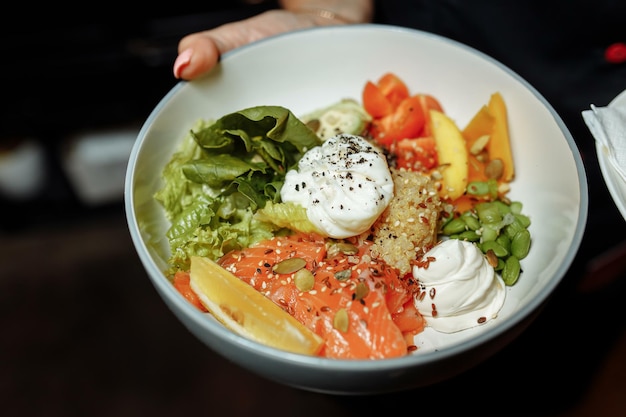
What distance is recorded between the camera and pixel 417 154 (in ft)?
6.48

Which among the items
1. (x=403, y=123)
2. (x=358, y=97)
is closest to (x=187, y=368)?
(x=358, y=97)

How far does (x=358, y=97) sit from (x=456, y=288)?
3.06 feet

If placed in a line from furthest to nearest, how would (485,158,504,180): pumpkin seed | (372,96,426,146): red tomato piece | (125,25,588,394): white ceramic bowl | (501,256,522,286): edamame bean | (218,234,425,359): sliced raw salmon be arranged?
(372,96,426,146): red tomato piece < (485,158,504,180): pumpkin seed < (501,256,522,286): edamame bean < (218,234,425,359): sliced raw salmon < (125,25,588,394): white ceramic bowl

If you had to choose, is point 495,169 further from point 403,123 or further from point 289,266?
point 289,266

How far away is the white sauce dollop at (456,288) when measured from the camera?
1613 mm

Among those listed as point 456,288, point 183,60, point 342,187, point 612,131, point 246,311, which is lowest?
point 246,311

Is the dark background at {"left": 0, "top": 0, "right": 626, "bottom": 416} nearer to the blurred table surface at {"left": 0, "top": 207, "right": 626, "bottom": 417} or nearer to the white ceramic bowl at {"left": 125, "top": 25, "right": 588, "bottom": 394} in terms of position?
the blurred table surface at {"left": 0, "top": 207, "right": 626, "bottom": 417}

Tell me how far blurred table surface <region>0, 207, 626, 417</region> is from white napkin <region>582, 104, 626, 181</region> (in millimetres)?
1222

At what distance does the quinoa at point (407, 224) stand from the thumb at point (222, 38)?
2.57 feet

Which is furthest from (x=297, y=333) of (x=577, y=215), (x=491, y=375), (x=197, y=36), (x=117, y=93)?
(x=117, y=93)

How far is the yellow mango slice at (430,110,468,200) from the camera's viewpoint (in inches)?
74.4

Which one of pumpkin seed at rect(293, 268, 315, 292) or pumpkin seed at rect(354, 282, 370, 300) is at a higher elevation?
pumpkin seed at rect(354, 282, 370, 300)

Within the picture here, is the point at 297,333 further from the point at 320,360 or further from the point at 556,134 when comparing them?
the point at 556,134

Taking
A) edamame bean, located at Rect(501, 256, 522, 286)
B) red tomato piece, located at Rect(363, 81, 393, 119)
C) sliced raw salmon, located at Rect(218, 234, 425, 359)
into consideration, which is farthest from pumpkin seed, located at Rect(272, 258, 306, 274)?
red tomato piece, located at Rect(363, 81, 393, 119)
